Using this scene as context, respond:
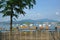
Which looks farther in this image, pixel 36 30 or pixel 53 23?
pixel 53 23

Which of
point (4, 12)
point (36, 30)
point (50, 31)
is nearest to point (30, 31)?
point (36, 30)

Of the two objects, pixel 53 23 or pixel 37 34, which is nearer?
pixel 37 34

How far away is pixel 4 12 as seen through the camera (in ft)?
44.8

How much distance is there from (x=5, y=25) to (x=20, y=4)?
2.36 meters

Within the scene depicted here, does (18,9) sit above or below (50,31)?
above

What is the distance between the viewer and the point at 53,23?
15.6 meters

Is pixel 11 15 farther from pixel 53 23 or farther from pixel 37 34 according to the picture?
pixel 53 23

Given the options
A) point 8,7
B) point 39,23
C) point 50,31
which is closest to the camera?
point 8,7

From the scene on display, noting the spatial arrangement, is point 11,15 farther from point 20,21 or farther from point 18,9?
point 20,21

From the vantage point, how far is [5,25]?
49.3 feet

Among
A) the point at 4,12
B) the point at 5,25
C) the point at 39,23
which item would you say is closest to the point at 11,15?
the point at 4,12

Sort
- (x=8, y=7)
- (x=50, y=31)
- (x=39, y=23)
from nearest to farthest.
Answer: (x=8, y=7)
(x=50, y=31)
(x=39, y=23)

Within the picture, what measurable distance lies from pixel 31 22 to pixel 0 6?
313 cm

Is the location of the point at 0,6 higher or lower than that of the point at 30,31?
higher
